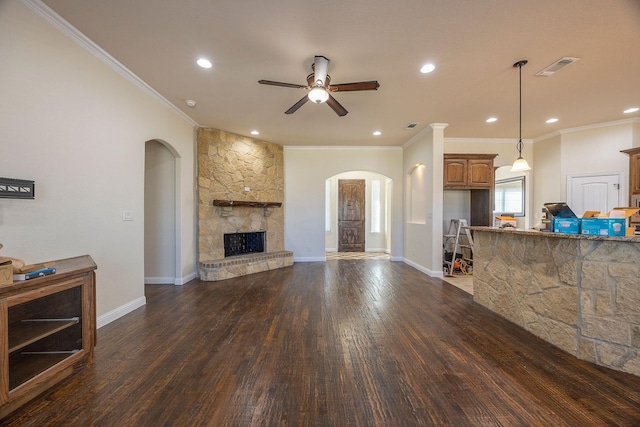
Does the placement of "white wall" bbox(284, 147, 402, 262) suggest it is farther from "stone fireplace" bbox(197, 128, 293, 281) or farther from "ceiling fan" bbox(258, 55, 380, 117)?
"ceiling fan" bbox(258, 55, 380, 117)

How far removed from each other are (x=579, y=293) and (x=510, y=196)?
5.00 m

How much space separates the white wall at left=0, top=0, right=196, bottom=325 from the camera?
1974 millimetres

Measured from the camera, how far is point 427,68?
9.49ft

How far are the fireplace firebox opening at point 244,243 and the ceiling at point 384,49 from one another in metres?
2.55

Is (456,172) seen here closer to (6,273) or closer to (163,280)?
(163,280)

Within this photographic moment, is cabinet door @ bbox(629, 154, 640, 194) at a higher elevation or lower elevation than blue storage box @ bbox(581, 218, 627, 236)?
higher

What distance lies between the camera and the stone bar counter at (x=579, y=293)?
77.3 inches

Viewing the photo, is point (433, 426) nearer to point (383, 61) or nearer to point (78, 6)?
point (383, 61)

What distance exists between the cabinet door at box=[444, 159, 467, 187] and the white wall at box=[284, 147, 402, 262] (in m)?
1.41

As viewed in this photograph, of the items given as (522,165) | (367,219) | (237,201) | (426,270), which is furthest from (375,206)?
(522,165)

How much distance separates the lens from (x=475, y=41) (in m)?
2.43

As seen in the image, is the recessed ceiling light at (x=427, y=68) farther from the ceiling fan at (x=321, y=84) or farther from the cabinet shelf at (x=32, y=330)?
the cabinet shelf at (x=32, y=330)

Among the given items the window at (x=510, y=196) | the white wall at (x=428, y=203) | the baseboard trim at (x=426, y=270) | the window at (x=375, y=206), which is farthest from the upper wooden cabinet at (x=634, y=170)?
the window at (x=375, y=206)

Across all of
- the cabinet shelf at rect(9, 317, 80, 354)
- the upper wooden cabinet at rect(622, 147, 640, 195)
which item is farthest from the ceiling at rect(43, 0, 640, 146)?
the cabinet shelf at rect(9, 317, 80, 354)
